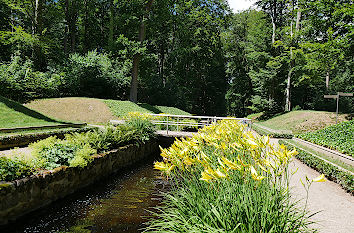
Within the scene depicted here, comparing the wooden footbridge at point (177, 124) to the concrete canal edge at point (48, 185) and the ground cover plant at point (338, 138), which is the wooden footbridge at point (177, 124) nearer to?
the ground cover plant at point (338, 138)

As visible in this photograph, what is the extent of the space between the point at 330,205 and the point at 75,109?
18149 mm

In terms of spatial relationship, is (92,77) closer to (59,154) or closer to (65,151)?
(65,151)

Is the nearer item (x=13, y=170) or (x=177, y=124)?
(x=13, y=170)

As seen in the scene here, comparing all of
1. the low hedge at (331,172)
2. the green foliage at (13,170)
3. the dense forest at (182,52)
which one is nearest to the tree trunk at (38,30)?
the dense forest at (182,52)

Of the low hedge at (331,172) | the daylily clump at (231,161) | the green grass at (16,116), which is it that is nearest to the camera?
the daylily clump at (231,161)

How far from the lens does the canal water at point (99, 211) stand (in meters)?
5.05

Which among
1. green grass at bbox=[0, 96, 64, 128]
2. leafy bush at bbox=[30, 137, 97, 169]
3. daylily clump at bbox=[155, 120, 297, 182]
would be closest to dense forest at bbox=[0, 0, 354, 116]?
green grass at bbox=[0, 96, 64, 128]

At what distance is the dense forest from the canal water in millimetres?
15158

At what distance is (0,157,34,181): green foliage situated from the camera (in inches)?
197

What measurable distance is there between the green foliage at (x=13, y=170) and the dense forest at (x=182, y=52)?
50.6 ft

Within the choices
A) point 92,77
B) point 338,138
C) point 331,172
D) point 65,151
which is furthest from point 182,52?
point 331,172

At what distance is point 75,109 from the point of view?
62.9ft

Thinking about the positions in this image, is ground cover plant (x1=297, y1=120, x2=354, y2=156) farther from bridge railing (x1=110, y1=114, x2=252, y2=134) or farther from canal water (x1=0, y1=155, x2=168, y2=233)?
canal water (x1=0, y1=155, x2=168, y2=233)

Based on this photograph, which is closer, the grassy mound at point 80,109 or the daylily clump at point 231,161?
the daylily clump at point 231,161
